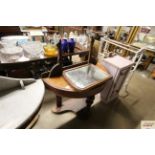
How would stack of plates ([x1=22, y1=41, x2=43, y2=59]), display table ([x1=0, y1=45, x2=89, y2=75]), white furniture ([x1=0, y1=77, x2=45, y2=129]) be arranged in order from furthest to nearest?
stack of plates ([x1=22, y1=41, x2=43, y2=59]), display table ([x1=0, y1=45, x2=89, y2=75]), white furniture ([x1=0, y1=77, x2=45, y2=129])

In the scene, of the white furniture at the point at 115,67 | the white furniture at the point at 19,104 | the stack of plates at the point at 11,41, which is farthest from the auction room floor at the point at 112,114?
the stack of plates at the point at 11,41

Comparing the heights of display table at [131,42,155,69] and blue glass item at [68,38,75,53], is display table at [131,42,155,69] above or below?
below

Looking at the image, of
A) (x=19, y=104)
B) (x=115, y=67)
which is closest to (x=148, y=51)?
(x=115, y=67)

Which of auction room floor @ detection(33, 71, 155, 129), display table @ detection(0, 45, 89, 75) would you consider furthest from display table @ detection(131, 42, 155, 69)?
display table @ detection(0, 45, 89, 75)

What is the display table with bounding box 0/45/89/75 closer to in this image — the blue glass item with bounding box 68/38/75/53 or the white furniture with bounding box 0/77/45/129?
the blue glass item with bounding box 68/38/75/53

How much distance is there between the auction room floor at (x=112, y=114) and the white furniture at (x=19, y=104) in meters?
0.67

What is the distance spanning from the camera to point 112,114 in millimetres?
1815

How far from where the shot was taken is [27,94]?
1058mm

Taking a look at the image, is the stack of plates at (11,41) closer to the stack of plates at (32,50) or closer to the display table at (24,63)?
the stack of plates at (32,50)

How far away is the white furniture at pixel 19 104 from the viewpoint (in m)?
0.83

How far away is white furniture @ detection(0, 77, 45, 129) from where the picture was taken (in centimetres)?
83

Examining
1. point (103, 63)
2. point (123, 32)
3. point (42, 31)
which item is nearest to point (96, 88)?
point (103, 63)

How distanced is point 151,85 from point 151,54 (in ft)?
2.76

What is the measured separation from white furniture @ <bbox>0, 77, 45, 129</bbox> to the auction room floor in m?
0.67
